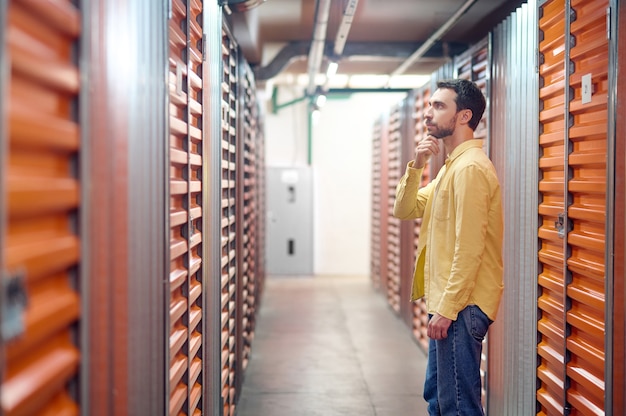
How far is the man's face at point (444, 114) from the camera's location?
352 centimetres

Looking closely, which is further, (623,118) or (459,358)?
(459,358)

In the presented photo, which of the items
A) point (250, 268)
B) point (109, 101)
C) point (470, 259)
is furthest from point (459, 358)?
point (250, 268)

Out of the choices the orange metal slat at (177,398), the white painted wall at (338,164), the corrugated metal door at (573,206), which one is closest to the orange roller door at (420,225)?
the corrugated metal door at (573,206)

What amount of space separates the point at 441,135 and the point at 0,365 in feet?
8.73

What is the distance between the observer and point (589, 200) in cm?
315

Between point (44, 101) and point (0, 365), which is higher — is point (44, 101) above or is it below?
above

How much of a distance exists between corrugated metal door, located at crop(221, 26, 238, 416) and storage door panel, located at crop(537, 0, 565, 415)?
1.92 metres

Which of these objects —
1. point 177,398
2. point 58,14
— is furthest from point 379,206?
point 58,14

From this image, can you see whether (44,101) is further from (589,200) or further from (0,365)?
(589,200)

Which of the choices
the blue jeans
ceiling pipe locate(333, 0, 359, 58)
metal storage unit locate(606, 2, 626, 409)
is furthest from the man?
ceiling pipe locate(333, 0, 359, 58)

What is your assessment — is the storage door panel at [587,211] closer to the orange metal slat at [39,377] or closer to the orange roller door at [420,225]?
the orange metal slat at [39,377]

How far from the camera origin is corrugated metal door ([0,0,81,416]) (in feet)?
4.65

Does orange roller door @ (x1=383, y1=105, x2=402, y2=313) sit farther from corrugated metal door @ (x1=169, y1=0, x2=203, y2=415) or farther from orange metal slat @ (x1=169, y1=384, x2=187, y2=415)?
orange metal slat @ (x1=169, y1=384, x2=187, y2=415)

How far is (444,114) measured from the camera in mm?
3531
